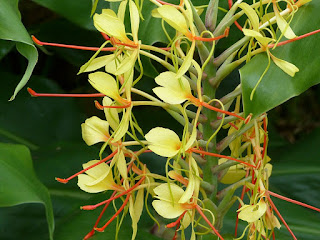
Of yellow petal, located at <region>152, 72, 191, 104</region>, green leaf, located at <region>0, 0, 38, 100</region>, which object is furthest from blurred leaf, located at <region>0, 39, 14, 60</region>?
yellow petal, located at <region>152, 72, 191, 104</region>

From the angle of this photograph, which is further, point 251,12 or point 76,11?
point 76,11

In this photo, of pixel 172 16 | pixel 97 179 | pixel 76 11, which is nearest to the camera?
pixel 172 16

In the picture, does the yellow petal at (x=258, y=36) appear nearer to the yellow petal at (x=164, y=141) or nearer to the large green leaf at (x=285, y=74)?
the large green leaf at (x=285, y=74)

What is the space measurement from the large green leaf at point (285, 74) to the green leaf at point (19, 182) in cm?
27

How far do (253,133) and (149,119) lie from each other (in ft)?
1.77

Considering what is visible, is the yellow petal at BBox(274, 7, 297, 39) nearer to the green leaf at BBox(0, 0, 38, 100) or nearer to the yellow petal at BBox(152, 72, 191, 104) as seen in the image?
the yellow petal at BBox(152, 72, 191, 104)

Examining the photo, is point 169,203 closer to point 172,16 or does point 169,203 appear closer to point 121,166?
point 121,166

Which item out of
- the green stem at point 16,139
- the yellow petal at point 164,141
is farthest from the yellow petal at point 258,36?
the green stem at point 16,139

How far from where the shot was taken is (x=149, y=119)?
1198 mm

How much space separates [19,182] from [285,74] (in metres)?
0.34

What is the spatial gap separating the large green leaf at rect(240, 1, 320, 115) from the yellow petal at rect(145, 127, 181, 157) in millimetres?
80

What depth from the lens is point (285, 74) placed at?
0.59 metres

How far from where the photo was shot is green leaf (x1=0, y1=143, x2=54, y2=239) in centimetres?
66

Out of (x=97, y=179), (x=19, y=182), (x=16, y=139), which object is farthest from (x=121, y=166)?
(x=16, y=139)
